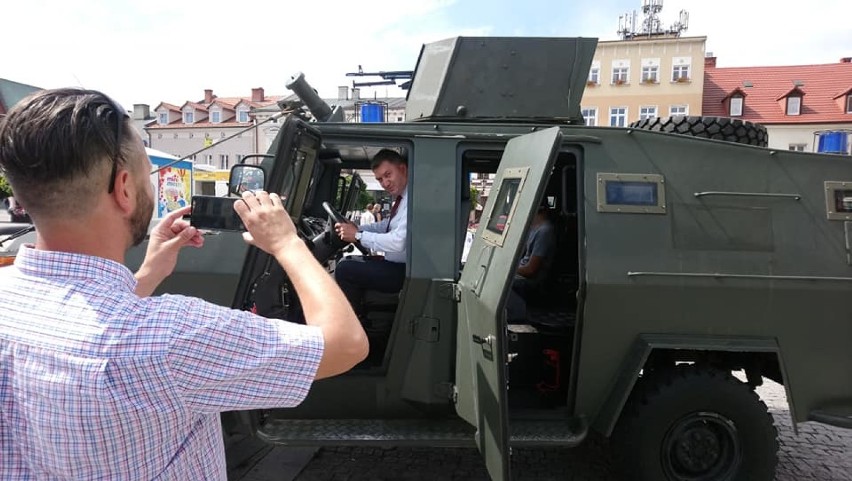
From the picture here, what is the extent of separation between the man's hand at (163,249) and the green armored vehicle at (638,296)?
1.34m

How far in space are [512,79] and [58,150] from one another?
9.86ft

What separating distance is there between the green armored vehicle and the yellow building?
32872mm

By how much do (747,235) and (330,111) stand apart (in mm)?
2788

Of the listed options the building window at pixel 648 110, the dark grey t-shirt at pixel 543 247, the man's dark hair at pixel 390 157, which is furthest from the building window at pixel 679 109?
the man's dark hair at pixel 390 157

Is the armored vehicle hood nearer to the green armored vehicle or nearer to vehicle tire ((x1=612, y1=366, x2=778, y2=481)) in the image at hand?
the green armored vehicle

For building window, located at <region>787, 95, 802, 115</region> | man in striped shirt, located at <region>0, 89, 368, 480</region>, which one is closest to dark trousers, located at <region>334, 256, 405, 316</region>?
man in striped shirt, located at <region>0, 89, 368, 480</region>

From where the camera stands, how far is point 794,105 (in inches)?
1280

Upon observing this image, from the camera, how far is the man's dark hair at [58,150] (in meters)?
0.89

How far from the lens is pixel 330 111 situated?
12.7 feet

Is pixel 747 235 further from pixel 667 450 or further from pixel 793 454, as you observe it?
pixel 793 454

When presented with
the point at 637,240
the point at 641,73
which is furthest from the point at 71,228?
the point at 641,73

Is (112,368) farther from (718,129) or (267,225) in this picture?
(718,129)

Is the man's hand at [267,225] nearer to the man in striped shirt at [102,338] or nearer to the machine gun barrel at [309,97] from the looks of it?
the man in striped shirt at [102,338]

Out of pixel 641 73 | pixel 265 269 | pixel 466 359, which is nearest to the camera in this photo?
pixel 466 359
